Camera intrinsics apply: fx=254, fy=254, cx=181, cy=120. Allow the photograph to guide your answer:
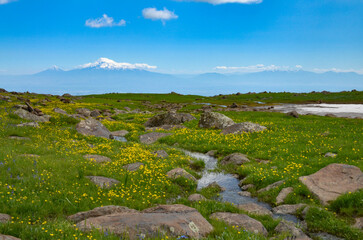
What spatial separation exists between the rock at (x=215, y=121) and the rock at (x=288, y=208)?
78.0 feet

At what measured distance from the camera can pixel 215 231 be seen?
820 centimetres

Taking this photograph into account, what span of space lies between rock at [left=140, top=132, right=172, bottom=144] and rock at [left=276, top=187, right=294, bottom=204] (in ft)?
59.9

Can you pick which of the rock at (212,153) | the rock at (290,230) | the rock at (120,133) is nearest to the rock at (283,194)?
the rock at (290,230)

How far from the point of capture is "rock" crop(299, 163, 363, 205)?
13.2 metres

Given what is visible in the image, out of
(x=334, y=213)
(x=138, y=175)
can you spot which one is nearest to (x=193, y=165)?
(x=138, y=175)

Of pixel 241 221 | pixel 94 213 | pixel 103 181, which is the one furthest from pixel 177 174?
pixel 94 213

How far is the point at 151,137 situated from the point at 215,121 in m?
10.6

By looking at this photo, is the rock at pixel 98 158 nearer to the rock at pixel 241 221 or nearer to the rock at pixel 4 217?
the rock at pixel 4 217

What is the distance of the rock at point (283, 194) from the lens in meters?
13.8

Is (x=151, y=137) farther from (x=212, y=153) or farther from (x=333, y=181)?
(x=333, y=181)

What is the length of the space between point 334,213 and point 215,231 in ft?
23.2

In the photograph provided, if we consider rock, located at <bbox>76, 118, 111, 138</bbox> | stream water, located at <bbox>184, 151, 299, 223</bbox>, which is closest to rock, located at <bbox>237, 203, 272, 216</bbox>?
stream water, located at <bbox>184, 151, 299, 223</bbox>

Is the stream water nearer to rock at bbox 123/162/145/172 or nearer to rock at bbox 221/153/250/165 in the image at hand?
rock at bbox 221/153/250/165

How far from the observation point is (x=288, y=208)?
12906 mm
